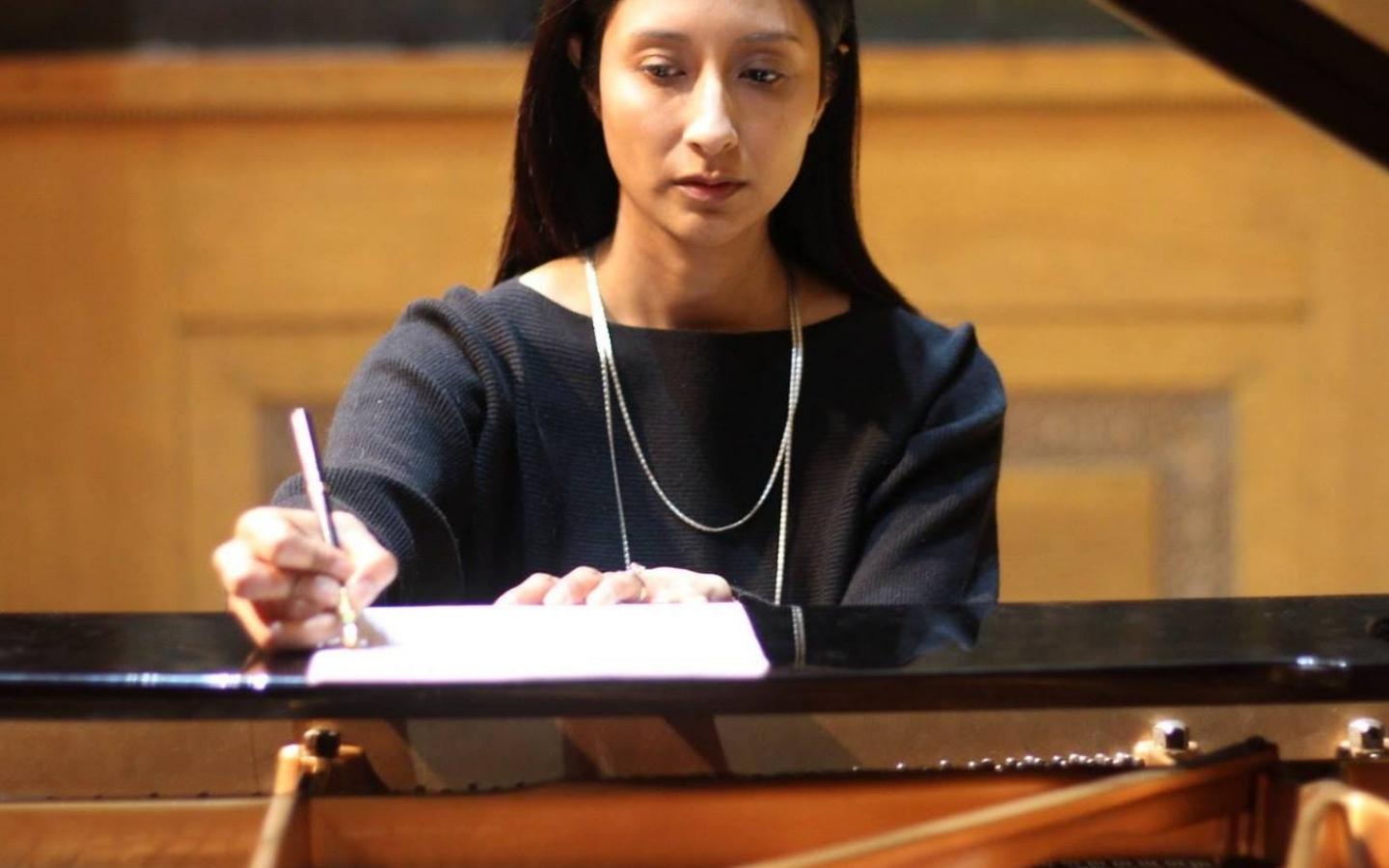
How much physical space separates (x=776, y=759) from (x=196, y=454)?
215cm

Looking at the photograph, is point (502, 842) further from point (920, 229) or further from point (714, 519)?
point (920, 229)

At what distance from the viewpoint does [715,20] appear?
1.35m

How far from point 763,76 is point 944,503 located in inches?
12.7

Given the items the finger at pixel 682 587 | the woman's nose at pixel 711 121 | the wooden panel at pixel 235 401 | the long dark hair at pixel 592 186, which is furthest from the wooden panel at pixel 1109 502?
the finger at pixel 682 587

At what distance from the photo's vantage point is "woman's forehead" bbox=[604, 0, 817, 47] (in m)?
1.35

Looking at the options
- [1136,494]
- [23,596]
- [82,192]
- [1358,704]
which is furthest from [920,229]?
[1358,704]

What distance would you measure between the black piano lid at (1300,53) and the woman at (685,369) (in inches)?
10.3

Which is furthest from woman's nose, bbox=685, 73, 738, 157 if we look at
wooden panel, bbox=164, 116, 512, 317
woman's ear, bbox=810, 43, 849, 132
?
wooden panel, bbox=164, 116, 512, 317

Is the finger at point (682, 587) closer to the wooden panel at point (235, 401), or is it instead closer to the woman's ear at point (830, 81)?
the woman's ear at point (830, 81)

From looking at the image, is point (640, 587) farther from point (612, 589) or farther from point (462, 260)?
point (462, 260)

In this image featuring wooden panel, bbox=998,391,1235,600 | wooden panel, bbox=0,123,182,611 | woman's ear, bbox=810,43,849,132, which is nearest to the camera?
woman's ear, bbox=810,43,849,132

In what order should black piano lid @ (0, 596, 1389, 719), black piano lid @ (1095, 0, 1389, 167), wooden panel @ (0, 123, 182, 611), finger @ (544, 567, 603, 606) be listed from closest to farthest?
1. black piano lid @ (0, 596, 1389, 719)
2. finger @ (544, 567, 603, 606)
3. black piano lid @ (1095, 0, 1389, 167)
4. wooden panel @ (0, 123, 182, 611)

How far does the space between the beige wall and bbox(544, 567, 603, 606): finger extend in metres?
1.82

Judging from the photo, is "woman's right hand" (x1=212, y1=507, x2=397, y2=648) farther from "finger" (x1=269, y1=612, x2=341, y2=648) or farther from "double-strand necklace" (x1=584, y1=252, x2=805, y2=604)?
"double-strand necklace" (x1=584, y1=252, x2=805, y2=604)
